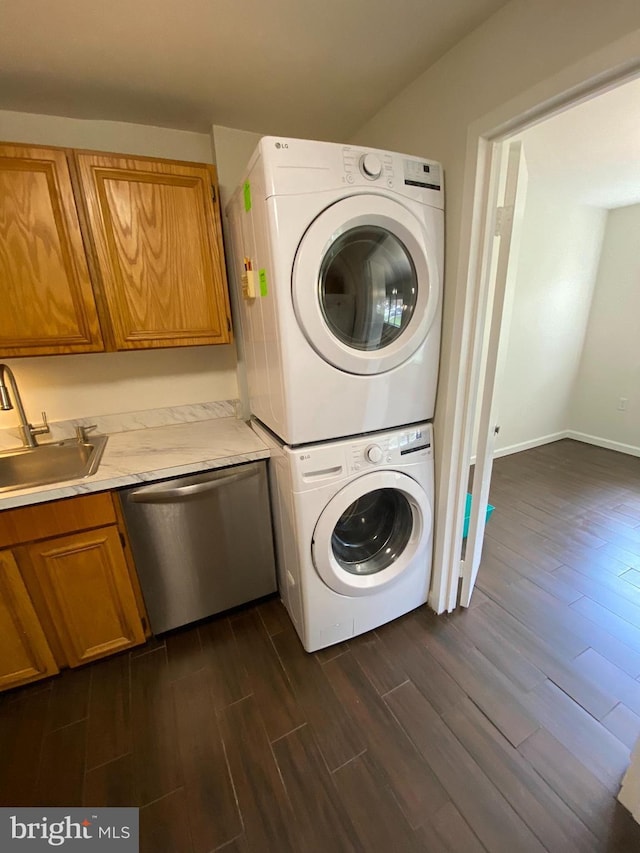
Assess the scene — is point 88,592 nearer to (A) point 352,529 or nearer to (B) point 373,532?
(A) point 352,529

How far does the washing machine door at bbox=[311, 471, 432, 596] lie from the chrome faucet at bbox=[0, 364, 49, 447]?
139 centimetres

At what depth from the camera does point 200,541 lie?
1500 millimetres

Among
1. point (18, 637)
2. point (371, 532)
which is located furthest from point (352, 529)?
point (18, 637)

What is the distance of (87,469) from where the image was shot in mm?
1365

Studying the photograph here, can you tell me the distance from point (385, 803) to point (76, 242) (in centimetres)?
221

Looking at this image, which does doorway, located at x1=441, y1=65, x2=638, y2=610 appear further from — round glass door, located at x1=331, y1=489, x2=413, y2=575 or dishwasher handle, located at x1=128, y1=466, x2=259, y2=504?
dishwasher handle, located at x1=128, y1=466, x2=259, y2=504

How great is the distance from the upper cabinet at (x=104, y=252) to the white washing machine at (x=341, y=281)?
28 centimetres

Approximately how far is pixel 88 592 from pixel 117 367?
107 centimetres

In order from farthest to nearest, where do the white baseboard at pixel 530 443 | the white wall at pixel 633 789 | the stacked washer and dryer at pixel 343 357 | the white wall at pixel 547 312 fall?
the white baseboard at pixel 530 443, the white wall at pixel 547 312, the stacked washer and dryer at pixel 343 357, the white wall at pixel 633 789

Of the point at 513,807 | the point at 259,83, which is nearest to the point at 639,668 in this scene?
the point at 513,807

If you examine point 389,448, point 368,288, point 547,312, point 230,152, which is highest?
point 230,152

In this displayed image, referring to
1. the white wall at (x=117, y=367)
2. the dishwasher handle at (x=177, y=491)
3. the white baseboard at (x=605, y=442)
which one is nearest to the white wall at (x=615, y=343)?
the white baseboard at (x=605, y=442)

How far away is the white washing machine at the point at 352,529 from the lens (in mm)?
1296

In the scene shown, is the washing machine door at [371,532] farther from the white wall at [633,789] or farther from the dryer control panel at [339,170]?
the dryer control panel at [339,170]
